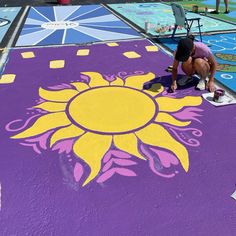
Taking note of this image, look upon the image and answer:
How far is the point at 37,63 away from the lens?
253 inches

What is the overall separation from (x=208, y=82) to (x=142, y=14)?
6.51 metres

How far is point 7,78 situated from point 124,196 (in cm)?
370

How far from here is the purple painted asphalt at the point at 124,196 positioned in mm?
2812

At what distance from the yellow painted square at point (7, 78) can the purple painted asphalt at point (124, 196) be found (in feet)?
4.83

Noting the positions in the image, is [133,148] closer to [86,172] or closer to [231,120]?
[86,172]

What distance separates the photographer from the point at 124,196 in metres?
3.13

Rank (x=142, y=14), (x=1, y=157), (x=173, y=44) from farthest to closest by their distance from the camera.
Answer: (x=142, y=14)
(x=173, y=44)
(x=1, y=157)

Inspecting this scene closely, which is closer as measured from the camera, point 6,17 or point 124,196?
point 124,196

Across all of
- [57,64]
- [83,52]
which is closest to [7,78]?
[57,64]

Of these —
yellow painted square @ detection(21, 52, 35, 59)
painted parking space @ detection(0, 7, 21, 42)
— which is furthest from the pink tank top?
painted parking space @ detection(0, 7, 21, 42)

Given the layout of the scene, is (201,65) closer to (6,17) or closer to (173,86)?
(173,86)

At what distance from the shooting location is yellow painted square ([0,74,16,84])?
5.55 m

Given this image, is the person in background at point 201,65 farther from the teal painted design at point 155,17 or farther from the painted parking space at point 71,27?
the teal painted design at point 155,17

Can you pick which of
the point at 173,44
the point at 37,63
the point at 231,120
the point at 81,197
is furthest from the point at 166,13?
the point at 81,197
